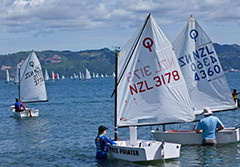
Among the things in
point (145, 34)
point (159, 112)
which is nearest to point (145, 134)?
point (159, 112)

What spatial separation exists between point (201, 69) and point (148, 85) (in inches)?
284

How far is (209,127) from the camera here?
22.2 metres

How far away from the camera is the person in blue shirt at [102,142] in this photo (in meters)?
19.9

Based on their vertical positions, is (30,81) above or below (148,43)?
below

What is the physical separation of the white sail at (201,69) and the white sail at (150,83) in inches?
234

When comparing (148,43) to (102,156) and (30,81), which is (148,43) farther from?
(30,81)

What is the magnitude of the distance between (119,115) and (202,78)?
28.9 ft

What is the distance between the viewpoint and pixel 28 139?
30766 mm

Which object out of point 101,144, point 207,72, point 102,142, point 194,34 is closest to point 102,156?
point 101,144

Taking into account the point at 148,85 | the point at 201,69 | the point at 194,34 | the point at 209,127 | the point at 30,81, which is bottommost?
the point at 209,127

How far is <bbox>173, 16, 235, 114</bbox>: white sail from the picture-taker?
88.8 ft

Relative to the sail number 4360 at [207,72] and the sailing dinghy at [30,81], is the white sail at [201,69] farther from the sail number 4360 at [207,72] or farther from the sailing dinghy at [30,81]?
the sailing dinghy at [30,81]

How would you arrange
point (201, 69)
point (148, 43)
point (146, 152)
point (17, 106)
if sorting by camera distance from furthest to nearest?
point (17, 106) → point (201, 69) → point (148, 43) → point (146, 152)

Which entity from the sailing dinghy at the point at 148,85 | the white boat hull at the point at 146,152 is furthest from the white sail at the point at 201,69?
the white boat hull at the point at 146,152
